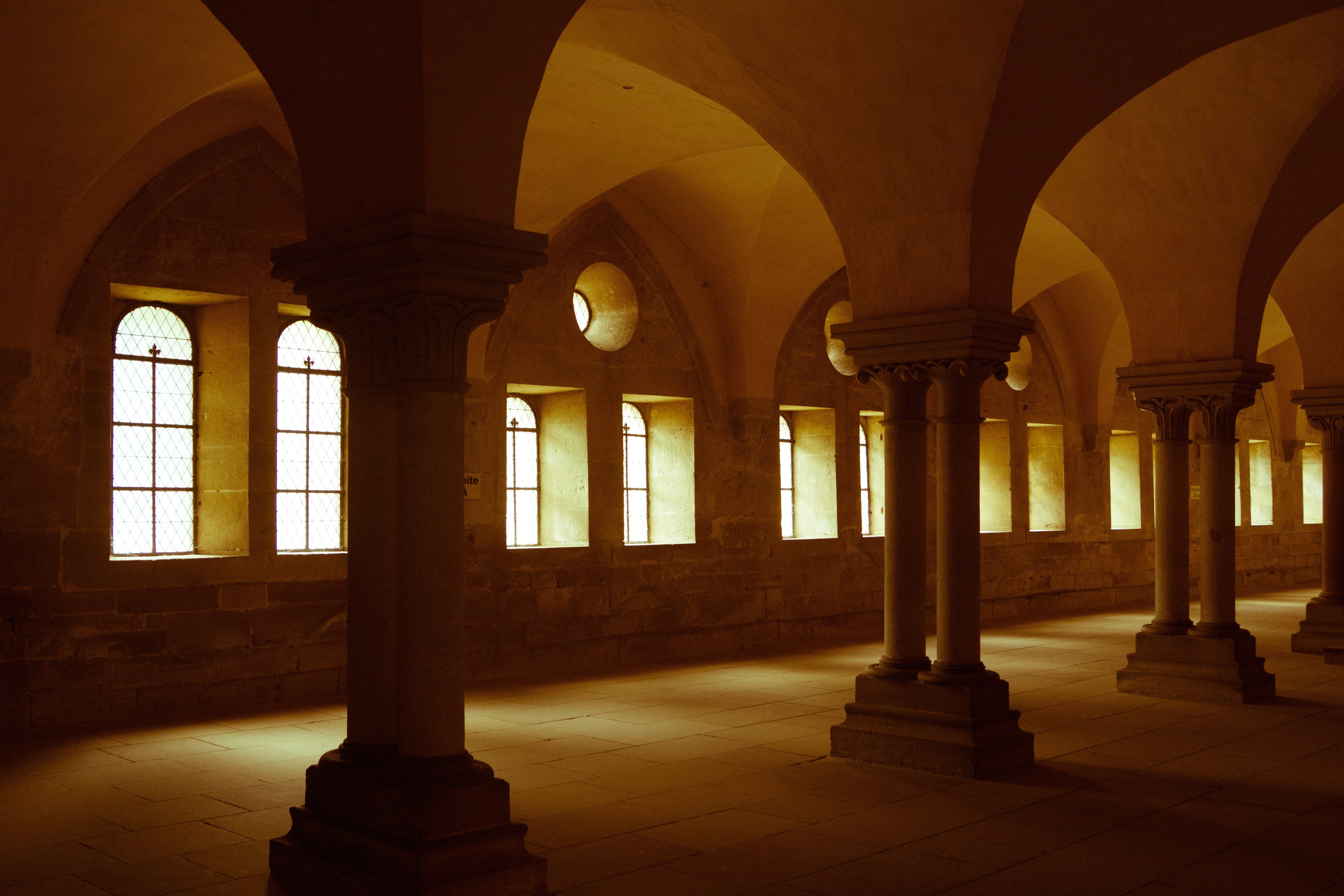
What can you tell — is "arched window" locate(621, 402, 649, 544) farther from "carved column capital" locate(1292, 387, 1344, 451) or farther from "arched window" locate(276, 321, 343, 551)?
"carved column capital" locate(1292, 387, 1344, 451)

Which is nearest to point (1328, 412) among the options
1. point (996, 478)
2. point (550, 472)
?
point (996, 478)

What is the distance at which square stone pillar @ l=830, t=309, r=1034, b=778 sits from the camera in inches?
262

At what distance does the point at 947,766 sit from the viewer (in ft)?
21.4

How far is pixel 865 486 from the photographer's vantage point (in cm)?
1464

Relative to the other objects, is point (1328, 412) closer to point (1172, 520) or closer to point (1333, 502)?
point (1333, 502)

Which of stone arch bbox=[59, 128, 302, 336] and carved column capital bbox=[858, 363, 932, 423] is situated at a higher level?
stone arch bbox=[59, 128, 302, 336]

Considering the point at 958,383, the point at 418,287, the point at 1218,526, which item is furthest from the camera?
the point at 1218,526

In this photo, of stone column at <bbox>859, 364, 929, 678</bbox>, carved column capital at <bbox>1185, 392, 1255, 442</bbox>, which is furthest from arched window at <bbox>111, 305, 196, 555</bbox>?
carved column capital at <bbox>1185, 392, 1255, 442</bbox>

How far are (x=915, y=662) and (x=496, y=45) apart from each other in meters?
4.15

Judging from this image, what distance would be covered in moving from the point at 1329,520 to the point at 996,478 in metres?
4.41

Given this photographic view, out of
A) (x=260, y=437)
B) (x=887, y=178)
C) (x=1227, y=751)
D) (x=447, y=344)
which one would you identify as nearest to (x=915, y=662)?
(x=1227, y=751)

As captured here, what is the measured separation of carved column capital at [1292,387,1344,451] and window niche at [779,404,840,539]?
4622 millimetres

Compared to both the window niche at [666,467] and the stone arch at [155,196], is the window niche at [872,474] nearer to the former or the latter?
the window niche at [666,467]

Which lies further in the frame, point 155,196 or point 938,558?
point 155,196
